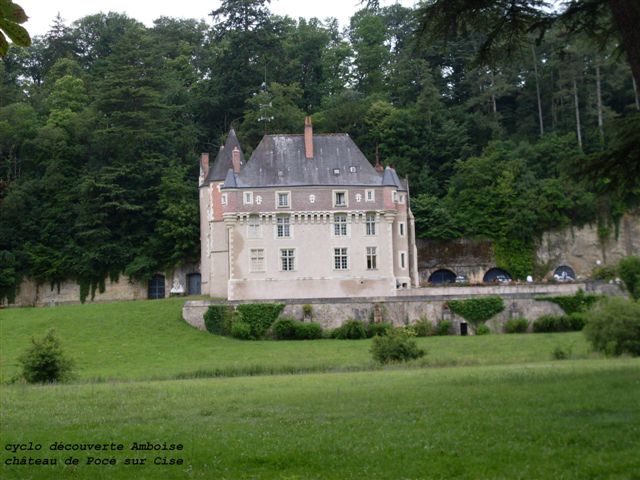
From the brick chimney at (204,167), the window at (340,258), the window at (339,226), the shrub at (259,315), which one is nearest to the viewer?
the shrub at (259,315)

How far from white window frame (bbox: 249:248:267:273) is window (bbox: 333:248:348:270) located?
3.80 m

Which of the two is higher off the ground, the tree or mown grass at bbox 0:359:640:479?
the tree

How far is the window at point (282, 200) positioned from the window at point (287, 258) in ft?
7.80

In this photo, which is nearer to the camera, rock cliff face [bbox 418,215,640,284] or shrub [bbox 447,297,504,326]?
shrub [bbox 447,297,504,326]

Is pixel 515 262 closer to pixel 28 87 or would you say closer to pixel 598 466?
pixel 28 87

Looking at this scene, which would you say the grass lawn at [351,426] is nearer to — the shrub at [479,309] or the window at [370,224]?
the shrub at [479,309]

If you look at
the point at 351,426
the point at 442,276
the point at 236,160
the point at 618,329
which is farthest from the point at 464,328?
the point at 351,426

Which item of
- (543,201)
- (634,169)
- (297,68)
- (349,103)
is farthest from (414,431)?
(297,68)

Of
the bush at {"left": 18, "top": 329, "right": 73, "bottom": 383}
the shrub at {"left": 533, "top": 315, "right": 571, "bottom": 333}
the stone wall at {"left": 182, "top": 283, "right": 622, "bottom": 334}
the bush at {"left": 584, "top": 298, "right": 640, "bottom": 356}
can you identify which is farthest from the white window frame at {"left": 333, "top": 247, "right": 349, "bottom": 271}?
the bush at {"left": 18, "top": 329, "right": 73, "bottom": 383}

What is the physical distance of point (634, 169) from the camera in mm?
15172

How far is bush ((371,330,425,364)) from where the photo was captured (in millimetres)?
31031

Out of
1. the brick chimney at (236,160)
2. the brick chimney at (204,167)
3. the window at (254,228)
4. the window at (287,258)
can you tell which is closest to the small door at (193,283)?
the brick chimney at (204,167)

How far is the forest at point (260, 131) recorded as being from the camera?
5753cm

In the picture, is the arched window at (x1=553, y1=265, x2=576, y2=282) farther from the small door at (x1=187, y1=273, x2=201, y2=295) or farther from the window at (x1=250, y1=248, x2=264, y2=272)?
the small door at (x1=187, y1=273, x2=201, y2=295)
